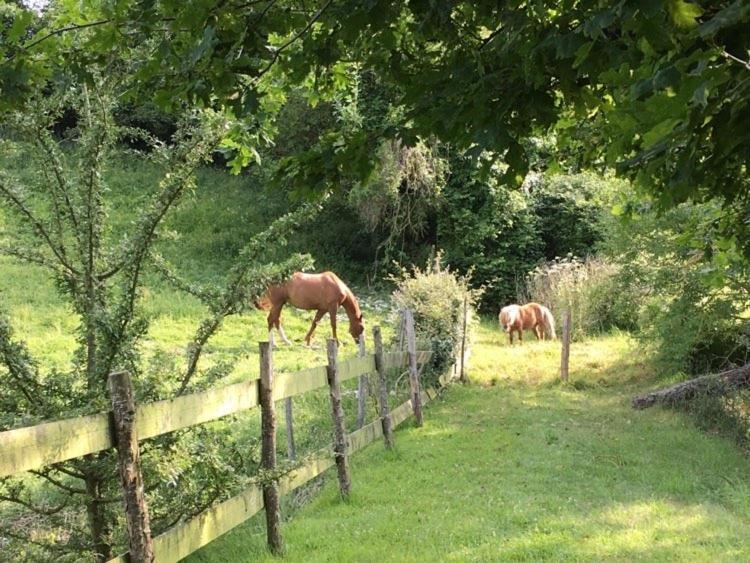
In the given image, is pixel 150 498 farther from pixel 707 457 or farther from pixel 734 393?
pixel 734 393

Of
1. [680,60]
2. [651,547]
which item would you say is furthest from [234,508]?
[680,60]

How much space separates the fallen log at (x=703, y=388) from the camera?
10.4 meters

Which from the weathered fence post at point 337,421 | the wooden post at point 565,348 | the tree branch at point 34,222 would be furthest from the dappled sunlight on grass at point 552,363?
the tree branch at point 34,222

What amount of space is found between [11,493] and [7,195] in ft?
5.20

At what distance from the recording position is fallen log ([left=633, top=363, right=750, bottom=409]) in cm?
1039

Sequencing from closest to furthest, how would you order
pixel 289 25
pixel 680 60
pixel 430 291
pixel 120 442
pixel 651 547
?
pixel 680 60, pixel 289 25, pixel 120 442, pixel 651 547, pixel 430 291

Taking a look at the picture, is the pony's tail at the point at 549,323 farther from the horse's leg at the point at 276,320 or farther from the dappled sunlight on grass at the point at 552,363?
the horse's leg at the point at 276,320

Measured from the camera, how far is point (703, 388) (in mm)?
10500

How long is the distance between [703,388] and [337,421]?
21.8 ft

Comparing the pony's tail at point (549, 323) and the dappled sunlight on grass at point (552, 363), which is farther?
the pony's tail at point (549, 323)

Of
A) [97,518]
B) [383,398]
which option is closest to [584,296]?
[383,398]

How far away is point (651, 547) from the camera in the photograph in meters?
4.91

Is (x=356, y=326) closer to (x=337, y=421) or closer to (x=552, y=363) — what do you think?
(x=552, y=363)

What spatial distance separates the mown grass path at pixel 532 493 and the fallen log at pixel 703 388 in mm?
351
